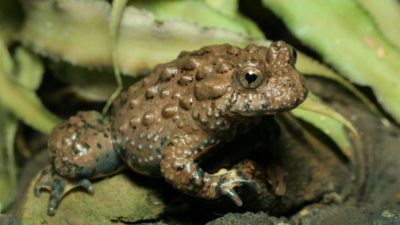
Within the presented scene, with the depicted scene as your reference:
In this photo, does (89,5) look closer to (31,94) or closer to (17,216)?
(31,94)

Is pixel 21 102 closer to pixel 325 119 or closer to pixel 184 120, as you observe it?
pixel 184 120

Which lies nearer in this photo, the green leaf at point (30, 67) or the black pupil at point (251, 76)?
the black pupil at point (251, 76)

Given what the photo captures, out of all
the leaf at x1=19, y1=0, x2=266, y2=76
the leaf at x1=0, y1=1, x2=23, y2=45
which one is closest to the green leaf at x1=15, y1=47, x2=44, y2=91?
the leaf at x1=0, y1=1, x2=23, y2=45

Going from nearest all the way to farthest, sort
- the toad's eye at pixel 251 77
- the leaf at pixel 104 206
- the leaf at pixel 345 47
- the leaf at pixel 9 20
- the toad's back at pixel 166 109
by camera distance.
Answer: the toad's eye at pixel 251 77 < the toad's back at pixel 166 109 < the leaf at pixel 104 206 < the leaf at pixel 345 47 < the leaf at pixel 9 20

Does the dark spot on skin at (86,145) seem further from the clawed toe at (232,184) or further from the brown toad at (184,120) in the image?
the clawed toe at (232,184)

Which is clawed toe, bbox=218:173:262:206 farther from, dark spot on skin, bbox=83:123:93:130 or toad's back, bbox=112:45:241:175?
dark spot on skin, bbox=83:123:93:130

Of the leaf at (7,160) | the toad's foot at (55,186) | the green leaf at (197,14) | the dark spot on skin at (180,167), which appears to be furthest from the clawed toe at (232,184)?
the leaf at (7,160)
